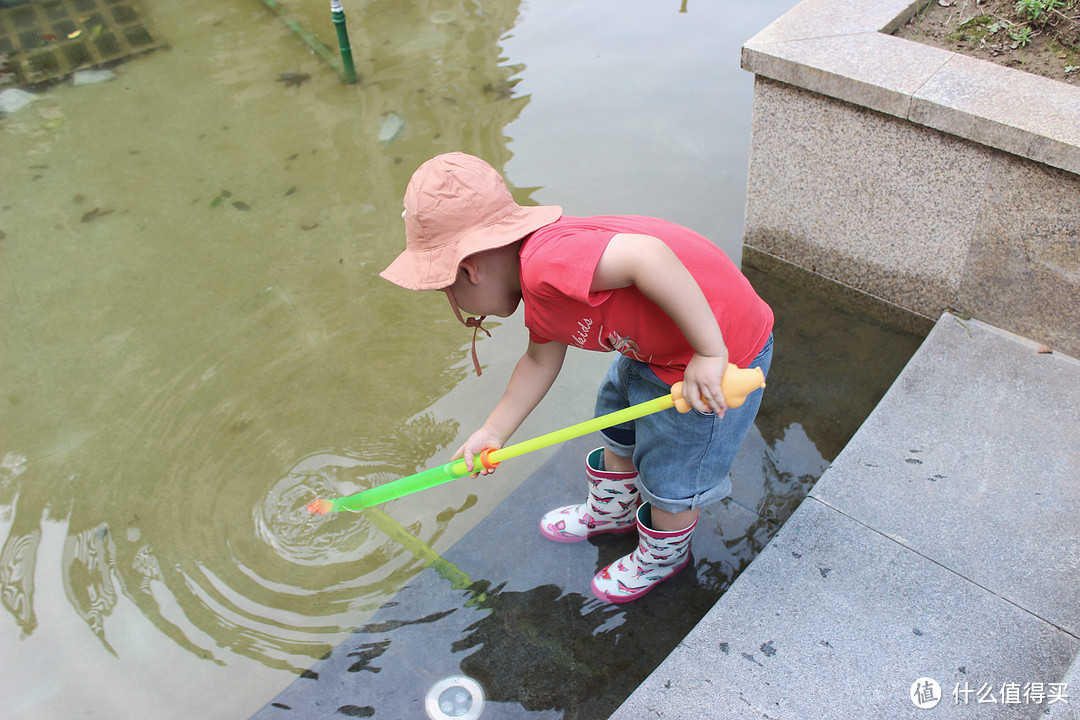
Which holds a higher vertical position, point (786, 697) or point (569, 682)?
point (786, 697)

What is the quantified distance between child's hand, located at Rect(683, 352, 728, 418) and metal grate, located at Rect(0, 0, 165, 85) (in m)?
4.93

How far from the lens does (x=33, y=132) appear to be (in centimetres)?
440

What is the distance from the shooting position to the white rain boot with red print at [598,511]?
225cm

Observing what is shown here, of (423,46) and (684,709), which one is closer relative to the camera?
(684,709)

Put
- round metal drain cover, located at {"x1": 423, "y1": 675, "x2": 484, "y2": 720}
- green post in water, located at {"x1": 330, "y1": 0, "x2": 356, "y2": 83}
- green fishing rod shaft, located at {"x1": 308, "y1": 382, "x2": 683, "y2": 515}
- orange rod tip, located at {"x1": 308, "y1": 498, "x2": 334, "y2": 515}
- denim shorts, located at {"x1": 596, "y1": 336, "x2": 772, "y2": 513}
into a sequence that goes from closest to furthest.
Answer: green fishing rod shaft, located at {"x1": 308, "y1": 382, "x2": 683, "y2": 515} < denim shorts, located at {"x1": 596, "y1": 336, "x2": 772, "y2": 513} < round metal drain cover, located at {"x1": 423, "y1": 675, "x2": 484, "y2": 720} < orange rod tip, located at {"x1": 308, "y1": 498, "x2": 334, "y2": 515} < green post in water, located at {"x1": 330, "y1": 0, "x2": 356, "y2": 83}

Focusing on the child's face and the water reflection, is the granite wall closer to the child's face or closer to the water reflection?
the water reflection

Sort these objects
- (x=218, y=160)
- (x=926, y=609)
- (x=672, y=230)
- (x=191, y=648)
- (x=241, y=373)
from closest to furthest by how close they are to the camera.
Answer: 1. (x=672, y=230)
2. (x=926, y=609)
3. (x=191, y=648)
4. (x=241, y=373)
5. (x=218, y=160)

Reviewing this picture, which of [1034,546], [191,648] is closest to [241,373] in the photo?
[191,648]

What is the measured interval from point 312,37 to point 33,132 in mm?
1748

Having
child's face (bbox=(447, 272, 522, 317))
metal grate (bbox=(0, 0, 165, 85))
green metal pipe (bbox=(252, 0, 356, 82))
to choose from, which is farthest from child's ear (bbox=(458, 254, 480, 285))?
metal grate (bbox=(0, 0, 165, 85))

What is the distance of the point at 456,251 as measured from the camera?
61.7 inches

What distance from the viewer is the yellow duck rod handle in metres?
1.57

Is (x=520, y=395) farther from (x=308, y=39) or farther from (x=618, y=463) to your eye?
(x=308, y=39)

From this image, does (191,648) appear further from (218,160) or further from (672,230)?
(218,160)
